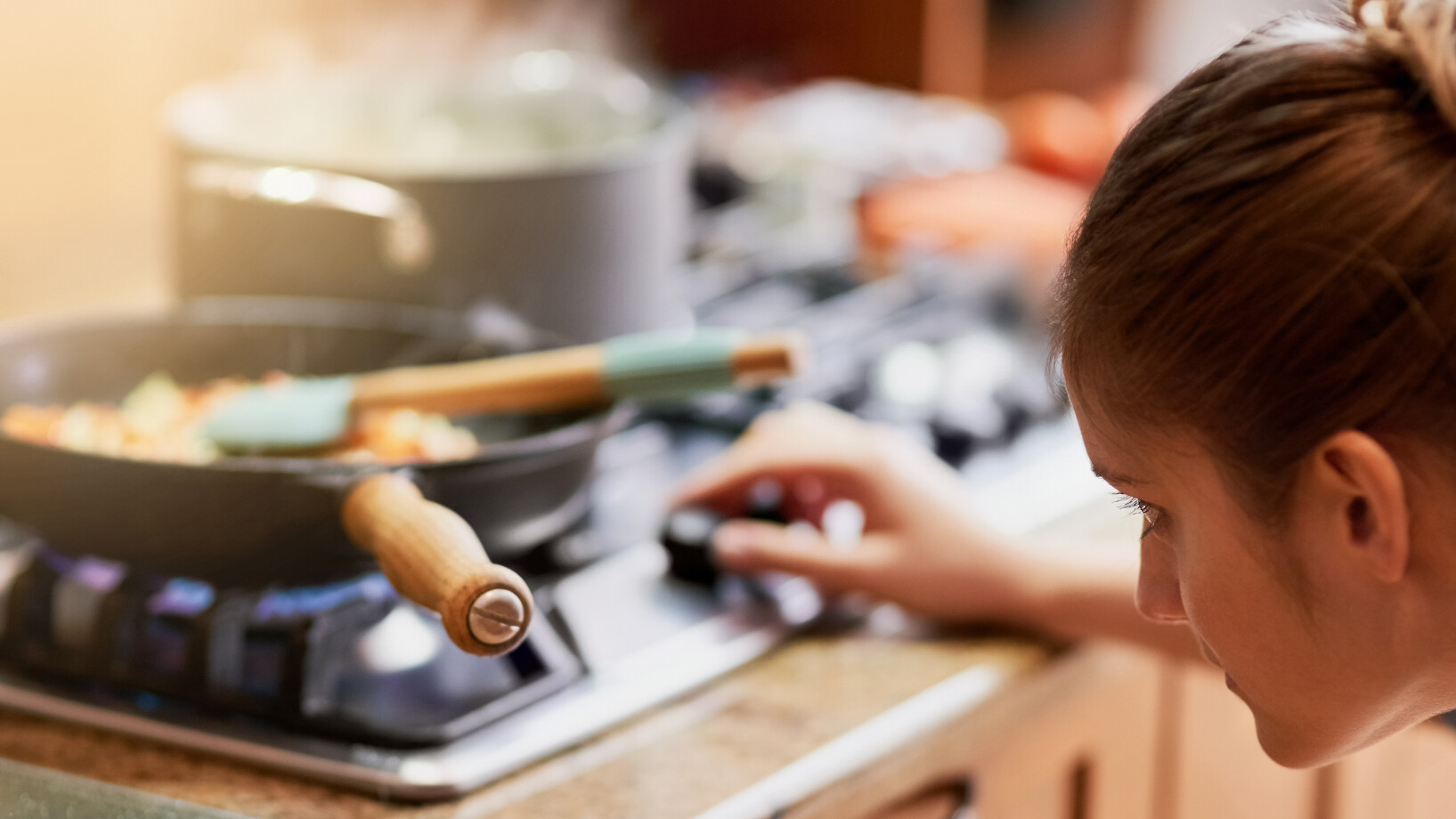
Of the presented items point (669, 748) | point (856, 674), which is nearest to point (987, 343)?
point (856, 674)

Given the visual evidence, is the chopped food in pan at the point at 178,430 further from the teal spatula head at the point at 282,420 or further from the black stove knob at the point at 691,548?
the black stove knob at the point at 691,548

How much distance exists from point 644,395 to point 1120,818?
1.43 ft

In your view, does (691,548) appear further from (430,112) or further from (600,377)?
(430,112)

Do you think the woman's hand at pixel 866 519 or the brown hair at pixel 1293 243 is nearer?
the brown hair at pixel 1293 243

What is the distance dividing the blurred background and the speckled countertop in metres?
0.36

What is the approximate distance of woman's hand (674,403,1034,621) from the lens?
0.80m

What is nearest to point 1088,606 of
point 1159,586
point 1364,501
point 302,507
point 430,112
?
point 1159,586

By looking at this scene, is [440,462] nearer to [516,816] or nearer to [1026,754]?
[516,816]

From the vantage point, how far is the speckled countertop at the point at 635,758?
24.6 inches

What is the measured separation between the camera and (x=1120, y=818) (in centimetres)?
93

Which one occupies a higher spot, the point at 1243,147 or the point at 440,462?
the point at 1243,147

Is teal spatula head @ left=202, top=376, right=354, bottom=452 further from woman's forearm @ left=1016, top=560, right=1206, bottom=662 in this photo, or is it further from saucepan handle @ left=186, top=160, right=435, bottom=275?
woman's forearm @ left=1016, top=560, right=1206, bottom=662

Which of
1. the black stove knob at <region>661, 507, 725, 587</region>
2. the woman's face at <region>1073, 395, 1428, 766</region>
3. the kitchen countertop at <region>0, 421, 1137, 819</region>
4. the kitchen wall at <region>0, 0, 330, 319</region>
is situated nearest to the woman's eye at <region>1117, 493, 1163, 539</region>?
the woman's face at <region>1073, 395, 1428, 766</region>

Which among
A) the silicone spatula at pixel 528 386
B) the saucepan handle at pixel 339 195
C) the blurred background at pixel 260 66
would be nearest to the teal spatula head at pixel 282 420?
the silicone spatula at pixel 528 386
